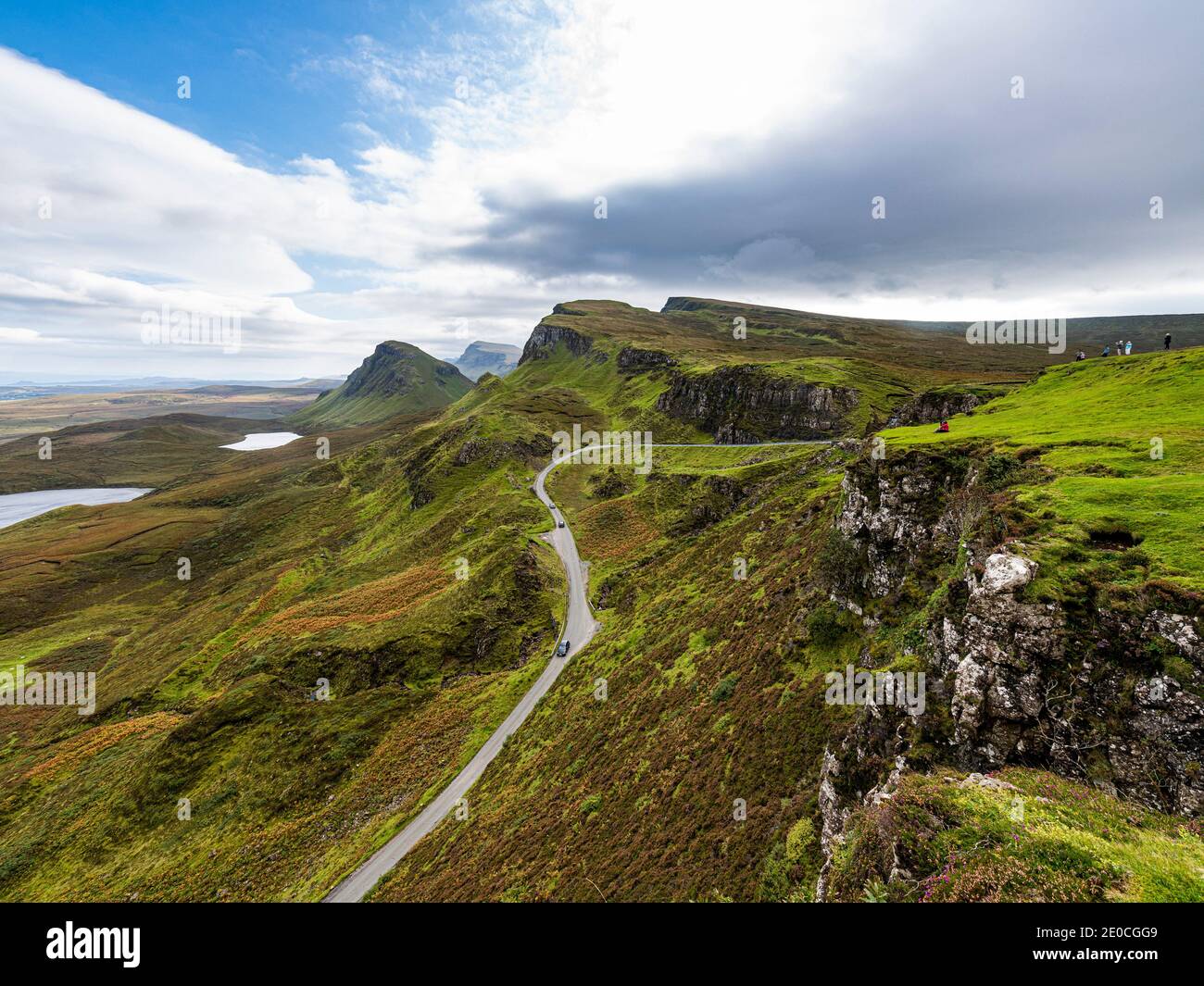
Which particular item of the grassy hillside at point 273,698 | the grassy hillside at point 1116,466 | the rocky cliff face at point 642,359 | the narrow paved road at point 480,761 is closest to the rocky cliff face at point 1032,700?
the grassy hillside at point 1116,466

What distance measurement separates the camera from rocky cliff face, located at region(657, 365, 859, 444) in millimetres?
101188

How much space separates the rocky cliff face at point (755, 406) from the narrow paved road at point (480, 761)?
5878 centimetres

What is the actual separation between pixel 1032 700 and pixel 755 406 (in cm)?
10484

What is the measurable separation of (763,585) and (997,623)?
73.5ft

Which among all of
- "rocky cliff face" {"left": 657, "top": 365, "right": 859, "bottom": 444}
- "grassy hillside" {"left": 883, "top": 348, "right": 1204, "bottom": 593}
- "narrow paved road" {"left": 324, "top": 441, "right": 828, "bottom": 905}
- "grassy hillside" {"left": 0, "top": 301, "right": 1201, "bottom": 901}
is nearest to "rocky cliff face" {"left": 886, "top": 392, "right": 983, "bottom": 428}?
"grassy hillside" {"left": 0, "top": 301, "right": 1201, "bottom": 901}

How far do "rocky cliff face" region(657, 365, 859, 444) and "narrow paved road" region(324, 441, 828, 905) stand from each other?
58780 millimetres

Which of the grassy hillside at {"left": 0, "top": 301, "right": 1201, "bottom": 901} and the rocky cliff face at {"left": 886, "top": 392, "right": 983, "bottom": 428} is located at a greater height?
the rocky cliff face at {"left": 886, "top": 392, "right": 983, "bottom": 428}

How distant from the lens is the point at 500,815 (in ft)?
102

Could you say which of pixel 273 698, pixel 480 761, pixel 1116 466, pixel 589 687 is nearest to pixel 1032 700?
pixel 1116 466

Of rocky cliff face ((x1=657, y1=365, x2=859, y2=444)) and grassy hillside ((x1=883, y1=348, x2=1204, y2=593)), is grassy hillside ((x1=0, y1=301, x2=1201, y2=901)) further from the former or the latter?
rocky cliff face ((x1=657, y1=365, x2=859, y2=444))

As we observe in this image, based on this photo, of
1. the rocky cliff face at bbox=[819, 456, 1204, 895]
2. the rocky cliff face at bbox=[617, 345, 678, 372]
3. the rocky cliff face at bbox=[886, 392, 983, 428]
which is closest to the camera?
the rocky cliff face at bbox=[819, 456, 1204, 895]

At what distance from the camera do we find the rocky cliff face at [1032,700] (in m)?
11.4

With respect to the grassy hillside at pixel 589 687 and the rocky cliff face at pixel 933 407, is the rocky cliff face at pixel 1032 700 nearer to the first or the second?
the grassy hillside at pixel 589 687

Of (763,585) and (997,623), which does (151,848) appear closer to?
(763,585)
